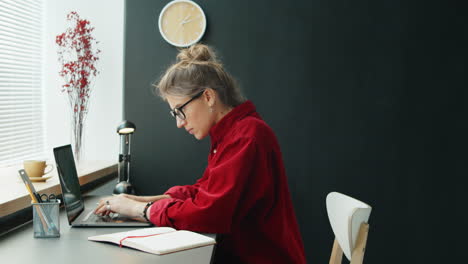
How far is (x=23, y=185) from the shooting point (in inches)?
82.6

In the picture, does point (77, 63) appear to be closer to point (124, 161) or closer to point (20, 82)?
point (20, 82)

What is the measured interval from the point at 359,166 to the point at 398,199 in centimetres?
32

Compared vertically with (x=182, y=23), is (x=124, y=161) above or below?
below

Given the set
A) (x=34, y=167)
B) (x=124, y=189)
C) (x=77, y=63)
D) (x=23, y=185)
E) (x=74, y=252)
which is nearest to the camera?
(x=74, y=252)

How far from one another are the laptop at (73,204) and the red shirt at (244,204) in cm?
15

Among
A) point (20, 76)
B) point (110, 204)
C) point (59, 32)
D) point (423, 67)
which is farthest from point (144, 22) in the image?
point (423, 67)

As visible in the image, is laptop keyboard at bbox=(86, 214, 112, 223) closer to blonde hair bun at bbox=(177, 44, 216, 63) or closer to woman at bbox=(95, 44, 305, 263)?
woman at bbox=(95, 44, 305, 263)

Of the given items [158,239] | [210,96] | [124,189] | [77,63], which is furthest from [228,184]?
[77,63]

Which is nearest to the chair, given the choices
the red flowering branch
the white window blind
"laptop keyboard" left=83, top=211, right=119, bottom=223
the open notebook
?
the open notebook

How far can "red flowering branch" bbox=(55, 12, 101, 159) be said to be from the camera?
120 inches

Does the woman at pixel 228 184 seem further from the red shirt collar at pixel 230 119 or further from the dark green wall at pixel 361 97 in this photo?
the dark green wall at pixel 361 97

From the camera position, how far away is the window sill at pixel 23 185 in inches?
68.6

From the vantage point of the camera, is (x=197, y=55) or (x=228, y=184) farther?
(x=197, y=55)

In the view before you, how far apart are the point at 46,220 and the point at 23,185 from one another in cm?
59
